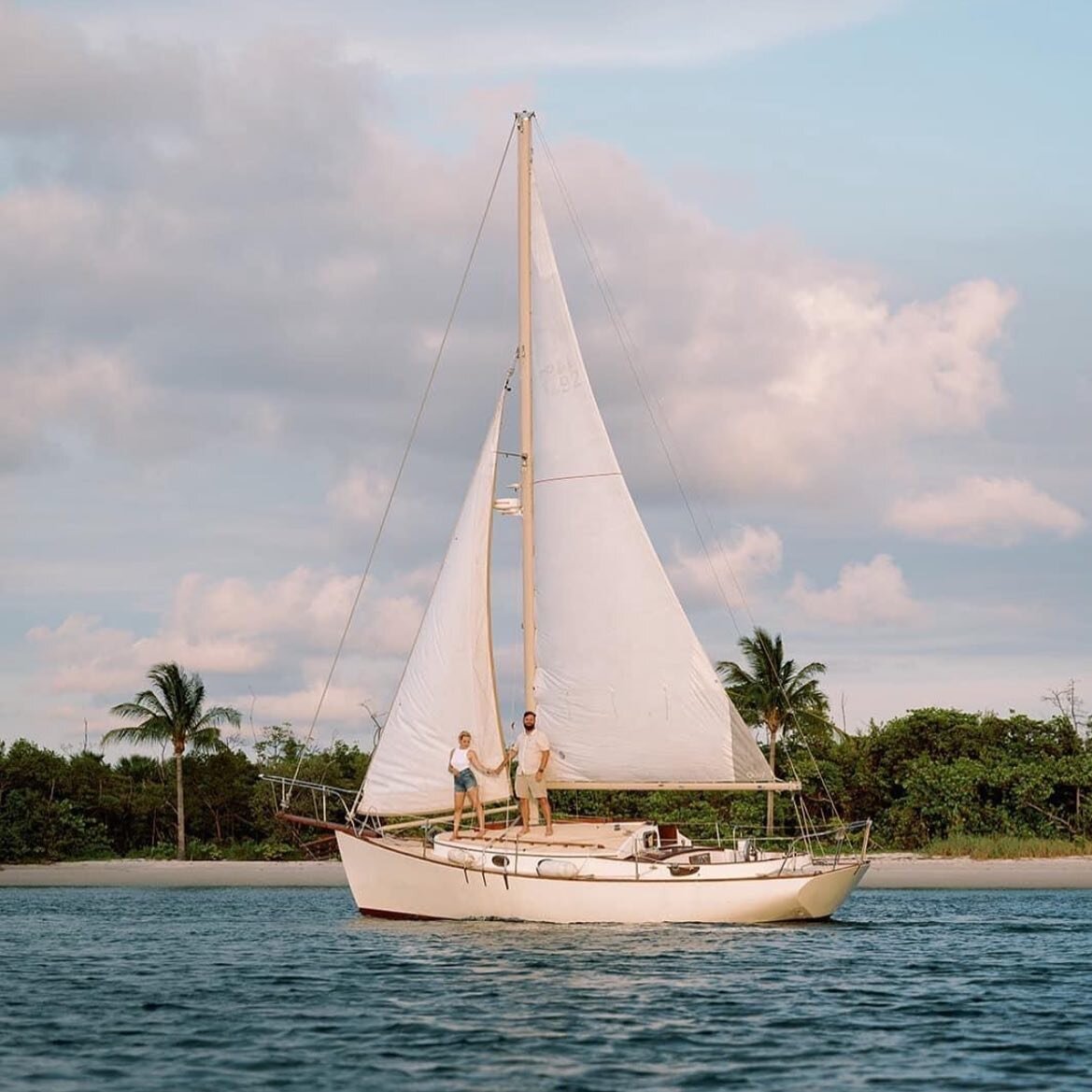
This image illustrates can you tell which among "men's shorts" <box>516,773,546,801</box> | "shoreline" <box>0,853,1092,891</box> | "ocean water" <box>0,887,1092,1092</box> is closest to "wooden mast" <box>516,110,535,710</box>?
"men's shorts" <box>516,773,546,801</box>

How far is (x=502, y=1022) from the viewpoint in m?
22.2

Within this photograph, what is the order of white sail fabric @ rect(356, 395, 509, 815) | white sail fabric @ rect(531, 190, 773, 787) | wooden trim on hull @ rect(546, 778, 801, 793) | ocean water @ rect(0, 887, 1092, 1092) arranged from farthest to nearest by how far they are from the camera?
white sail fabric @ rect(356, 395, 509, 815) < white sail fabric @ rect(531, 190, 773, 787) < wooden trim on hull @ rect(546, 778, 801, 793) < ocean water @ rect(0, 887, 1092, 1092)

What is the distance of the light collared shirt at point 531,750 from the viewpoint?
33.8 meters

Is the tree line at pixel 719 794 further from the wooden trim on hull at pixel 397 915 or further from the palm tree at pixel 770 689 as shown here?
the wooden trim on hull at pixel 397 915

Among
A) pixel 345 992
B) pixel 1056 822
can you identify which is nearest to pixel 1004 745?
pixel 1056 822

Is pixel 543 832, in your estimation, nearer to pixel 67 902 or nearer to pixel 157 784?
pixel 67 902

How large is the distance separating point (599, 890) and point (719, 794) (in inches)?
1518

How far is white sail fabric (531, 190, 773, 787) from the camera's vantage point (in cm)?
3422

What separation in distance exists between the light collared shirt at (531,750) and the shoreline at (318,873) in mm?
25120

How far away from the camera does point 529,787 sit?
3384 centimetres

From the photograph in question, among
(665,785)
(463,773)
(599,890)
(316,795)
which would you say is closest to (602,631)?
(665,785)

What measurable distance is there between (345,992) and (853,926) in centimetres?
1499

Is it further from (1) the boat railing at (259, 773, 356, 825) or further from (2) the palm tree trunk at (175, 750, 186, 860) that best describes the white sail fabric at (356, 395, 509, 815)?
(2) the palm tree trunk at (175, 750, 186, 860)

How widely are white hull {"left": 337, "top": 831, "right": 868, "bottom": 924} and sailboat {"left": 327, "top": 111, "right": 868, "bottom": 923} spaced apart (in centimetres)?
→ 9
